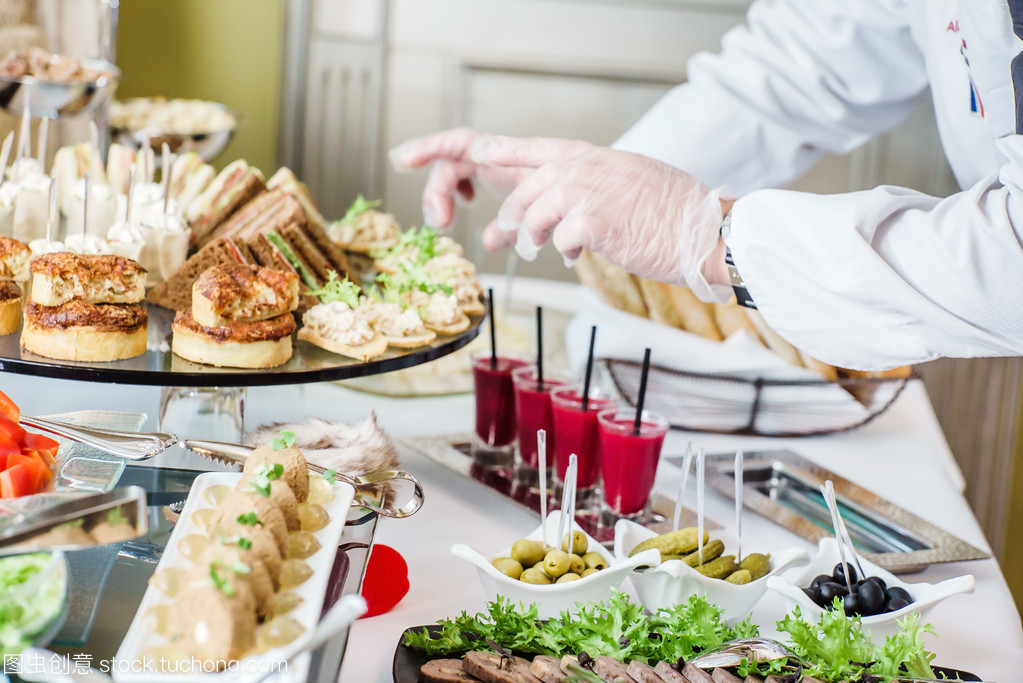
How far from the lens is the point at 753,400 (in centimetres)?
189

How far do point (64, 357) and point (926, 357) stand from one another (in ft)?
3.78

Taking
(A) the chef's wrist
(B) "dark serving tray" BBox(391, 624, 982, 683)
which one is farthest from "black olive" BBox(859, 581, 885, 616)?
(A) the chef's wrist

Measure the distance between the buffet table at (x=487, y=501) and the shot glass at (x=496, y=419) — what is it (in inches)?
2.6

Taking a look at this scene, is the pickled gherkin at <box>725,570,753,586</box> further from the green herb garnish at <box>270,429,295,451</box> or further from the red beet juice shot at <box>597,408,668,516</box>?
the green herb garnish at <box>270,429,295,451</box>

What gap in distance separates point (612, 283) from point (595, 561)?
0.98m

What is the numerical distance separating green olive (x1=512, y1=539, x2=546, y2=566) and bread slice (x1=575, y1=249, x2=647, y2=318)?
928 millimetres

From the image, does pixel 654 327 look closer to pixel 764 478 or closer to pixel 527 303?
pixel 764 478

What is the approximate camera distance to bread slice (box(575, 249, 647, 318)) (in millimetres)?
2066

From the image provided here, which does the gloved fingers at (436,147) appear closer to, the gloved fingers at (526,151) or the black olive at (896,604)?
the gloved fingers at (526,151)

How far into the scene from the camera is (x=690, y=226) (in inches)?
56.8

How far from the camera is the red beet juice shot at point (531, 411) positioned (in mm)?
1605

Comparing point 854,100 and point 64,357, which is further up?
point 854,100

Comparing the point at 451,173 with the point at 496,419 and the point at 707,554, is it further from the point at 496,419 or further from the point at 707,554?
the point at 707,554

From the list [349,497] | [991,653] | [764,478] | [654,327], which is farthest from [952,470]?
[349,497]
